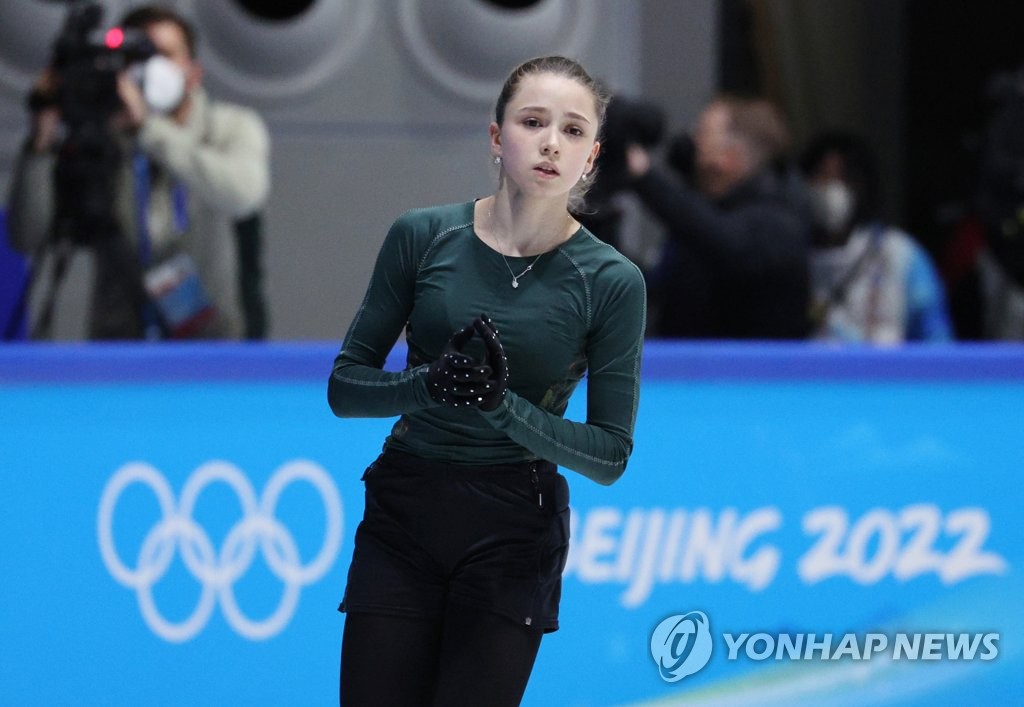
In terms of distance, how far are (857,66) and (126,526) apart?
6624 mm

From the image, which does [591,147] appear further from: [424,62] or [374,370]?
[424,62]

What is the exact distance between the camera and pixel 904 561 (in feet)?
11.3

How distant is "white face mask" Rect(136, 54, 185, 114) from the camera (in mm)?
4172

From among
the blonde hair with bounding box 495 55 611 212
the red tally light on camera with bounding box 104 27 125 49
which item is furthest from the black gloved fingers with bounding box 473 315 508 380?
the red tally light on camera with bounding box 104 27 125 49

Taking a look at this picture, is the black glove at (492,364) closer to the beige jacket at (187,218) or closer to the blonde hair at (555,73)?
the blonde hair at (555,73)

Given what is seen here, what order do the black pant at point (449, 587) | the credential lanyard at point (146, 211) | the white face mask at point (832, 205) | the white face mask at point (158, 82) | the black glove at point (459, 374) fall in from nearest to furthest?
the black glove at point (459, 374) < the black pant at point (449, 587) < the credential lanyard at point (146, 211) < the white face mask at point (158, 82) < the white face mask at point (832, 205)

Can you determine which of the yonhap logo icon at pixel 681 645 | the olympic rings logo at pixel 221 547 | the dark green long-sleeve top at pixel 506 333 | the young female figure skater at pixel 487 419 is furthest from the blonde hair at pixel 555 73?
the olympic rings logo at pixel 221 547

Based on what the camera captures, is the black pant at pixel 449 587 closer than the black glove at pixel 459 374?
No

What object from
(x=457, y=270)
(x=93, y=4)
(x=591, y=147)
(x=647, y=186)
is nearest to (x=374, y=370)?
(x=457, y=270)

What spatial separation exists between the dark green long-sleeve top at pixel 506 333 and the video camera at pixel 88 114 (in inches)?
82.4

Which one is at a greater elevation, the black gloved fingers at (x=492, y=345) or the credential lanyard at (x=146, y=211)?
the credential lanyard at (x=146, y=211)

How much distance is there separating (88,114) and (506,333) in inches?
95.6

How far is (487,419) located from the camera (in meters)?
2.12

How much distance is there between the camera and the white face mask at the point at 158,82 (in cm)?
417
